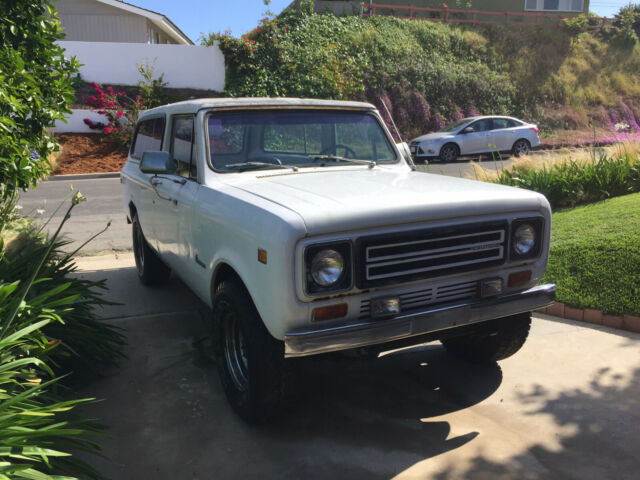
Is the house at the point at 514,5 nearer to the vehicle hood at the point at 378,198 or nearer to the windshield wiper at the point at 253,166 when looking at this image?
the windshield wiper at the point at 253,166

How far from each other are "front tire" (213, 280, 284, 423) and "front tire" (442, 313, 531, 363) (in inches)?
51.8

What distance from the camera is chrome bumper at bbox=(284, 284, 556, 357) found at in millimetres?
2791

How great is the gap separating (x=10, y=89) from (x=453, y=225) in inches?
128

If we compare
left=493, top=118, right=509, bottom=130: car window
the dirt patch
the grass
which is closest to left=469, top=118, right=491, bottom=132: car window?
left=493, top=118, right=509, bottom=130: car window

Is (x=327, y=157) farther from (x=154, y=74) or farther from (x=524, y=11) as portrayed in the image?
(x=524, y=11)

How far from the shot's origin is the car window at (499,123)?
18.3 metres

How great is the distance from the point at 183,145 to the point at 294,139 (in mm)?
893

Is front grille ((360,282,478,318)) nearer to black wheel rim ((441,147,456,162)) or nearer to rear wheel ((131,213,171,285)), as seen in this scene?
rear wheel ((131,213,171,285))

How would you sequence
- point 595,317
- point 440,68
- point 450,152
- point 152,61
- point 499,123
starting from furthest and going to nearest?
point 440,68 < point 152,61 < point 499,123 < point 450,152 < point 595,317

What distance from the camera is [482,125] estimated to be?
59.7 feet

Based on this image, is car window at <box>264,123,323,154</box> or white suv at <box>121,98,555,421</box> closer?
white suv at <box>121,98,555,421</box>

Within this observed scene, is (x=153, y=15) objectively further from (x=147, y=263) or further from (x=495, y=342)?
(x=495, y=342)

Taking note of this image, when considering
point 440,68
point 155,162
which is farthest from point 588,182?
point 440,68

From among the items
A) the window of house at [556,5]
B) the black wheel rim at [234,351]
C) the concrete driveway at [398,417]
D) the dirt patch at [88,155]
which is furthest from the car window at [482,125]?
the window of house at [556,5]
